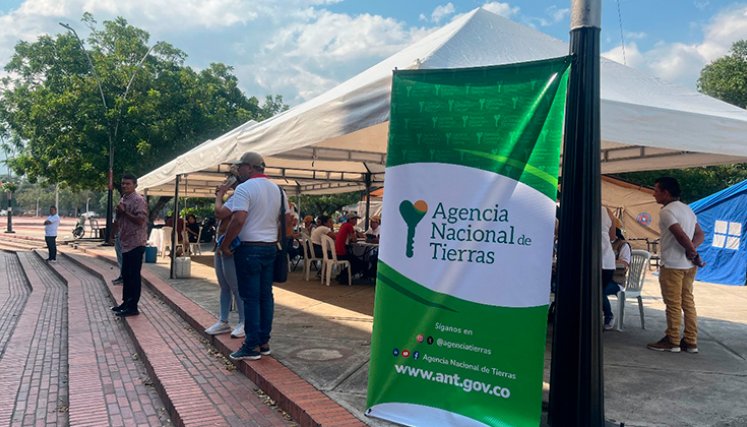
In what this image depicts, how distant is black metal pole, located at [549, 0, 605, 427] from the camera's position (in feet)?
9.33

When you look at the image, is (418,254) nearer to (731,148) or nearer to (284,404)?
(284,404)

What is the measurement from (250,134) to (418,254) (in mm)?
3823

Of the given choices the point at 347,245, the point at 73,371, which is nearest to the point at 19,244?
the point at 347,245

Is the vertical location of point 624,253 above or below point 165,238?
above

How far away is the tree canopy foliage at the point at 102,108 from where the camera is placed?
2088 centimetres

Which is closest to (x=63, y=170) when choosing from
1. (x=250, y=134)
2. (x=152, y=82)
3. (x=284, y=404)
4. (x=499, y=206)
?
(x=152, y=82)

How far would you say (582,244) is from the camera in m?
2.85

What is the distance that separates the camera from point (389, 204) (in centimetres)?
318

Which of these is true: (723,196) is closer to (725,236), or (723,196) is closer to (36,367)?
(725,236)

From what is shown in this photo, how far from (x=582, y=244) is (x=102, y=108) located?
22508 mm

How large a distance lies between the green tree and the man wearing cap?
2459 cm

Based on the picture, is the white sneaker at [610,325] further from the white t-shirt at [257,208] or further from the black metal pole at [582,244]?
the white t-shirt at [257,208]

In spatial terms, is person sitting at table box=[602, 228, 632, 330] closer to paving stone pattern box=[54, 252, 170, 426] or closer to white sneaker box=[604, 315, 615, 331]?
white sneaker box=[604, 315, 615, 331]

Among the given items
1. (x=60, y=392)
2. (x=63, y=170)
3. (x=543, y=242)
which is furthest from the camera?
(x=63, y=170)
